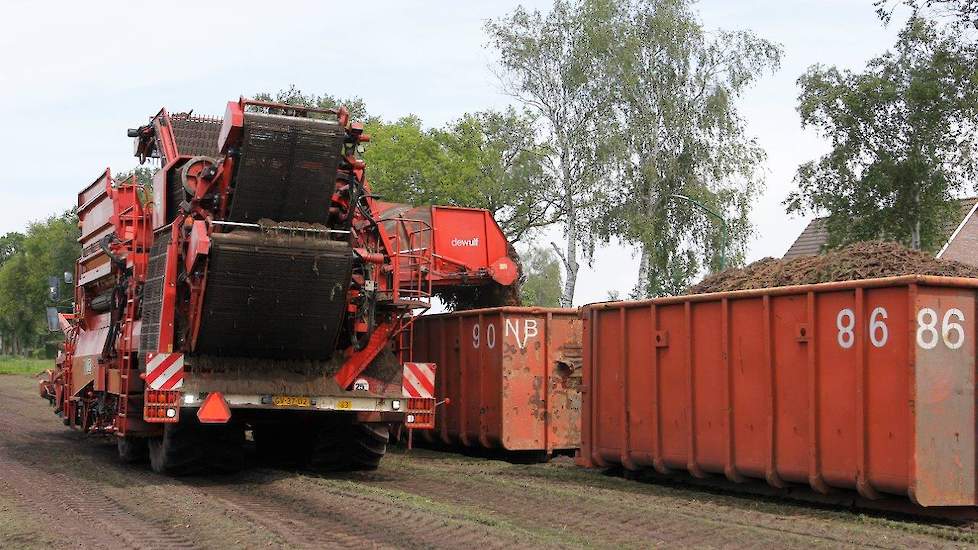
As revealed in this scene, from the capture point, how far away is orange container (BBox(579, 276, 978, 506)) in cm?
916

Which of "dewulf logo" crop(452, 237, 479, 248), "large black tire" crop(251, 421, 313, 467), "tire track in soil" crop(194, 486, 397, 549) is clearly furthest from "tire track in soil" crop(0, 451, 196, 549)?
"dewulf logo" crop(452, 237, 479, 248)

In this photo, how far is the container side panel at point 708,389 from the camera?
11.3m

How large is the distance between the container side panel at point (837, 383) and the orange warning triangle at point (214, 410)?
5.80 meters

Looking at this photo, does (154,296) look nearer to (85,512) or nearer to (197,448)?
(197,448)

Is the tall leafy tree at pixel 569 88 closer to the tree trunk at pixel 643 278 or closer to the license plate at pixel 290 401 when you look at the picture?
the tree trunk at pixel 643 278

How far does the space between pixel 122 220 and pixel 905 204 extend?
21836mm

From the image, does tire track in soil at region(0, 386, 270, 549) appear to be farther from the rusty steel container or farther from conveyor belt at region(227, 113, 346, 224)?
the rusty steel container

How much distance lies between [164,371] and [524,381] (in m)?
5.14

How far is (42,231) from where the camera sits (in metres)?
86.8

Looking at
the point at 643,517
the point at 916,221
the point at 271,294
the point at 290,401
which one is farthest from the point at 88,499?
the point at 916,221

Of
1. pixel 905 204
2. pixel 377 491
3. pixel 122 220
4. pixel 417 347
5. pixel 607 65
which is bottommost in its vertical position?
pixel 377 491

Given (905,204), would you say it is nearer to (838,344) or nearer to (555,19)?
(555,19)

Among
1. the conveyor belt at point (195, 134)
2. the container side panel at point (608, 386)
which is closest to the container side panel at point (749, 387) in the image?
the container side panel at point (608, 386)

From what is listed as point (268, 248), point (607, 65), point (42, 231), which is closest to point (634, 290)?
point (607, 65)
